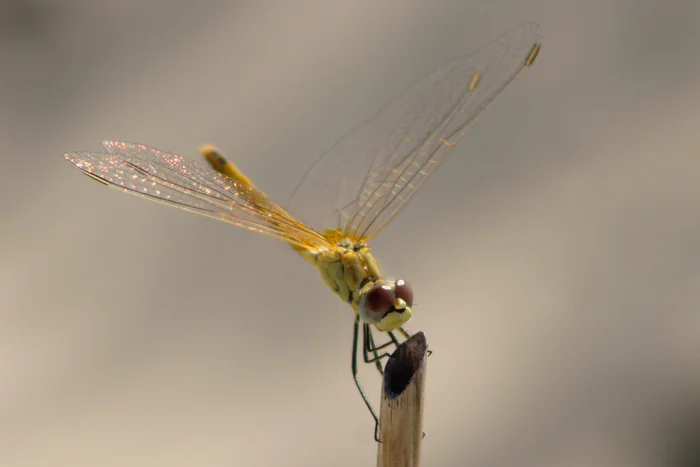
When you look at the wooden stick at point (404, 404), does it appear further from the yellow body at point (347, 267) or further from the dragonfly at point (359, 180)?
the yellow body at point (347, 267)

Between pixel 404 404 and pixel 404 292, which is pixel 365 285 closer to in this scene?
pixel 404 292

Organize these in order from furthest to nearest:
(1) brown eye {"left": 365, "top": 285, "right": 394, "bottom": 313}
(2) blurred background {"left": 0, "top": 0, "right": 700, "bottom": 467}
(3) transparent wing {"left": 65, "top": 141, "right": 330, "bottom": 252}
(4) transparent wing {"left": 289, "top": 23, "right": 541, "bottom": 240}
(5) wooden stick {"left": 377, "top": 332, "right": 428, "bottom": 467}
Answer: (2) blurred background {"left": 0, "top": 0, "right": 700, "bottom": 467}, (4) transparent wing {"left": 289, "top": 23, "right": 541, "bottom": 240}, (3) transparent wing {"left": 65, "top": 141, "right": 330, "bottom": 252}, (1) brown eye {"left": 365, "top": 285, "right": 394, "bottom": 313}, (5) wooden stick {"left": 377, "top": 332, "right": 428, "bottom": 467}

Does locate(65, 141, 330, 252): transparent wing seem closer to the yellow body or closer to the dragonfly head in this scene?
the yellow body

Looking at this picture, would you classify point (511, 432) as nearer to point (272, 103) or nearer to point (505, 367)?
point (505, 367)

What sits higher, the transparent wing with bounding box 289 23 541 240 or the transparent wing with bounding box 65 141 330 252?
the transparent wing with bounding box 289 23 541 240

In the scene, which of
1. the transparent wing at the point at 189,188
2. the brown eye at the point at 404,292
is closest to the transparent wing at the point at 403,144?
the transparent wing at the point at 189,188

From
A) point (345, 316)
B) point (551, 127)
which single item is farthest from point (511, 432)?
point (551, 127)

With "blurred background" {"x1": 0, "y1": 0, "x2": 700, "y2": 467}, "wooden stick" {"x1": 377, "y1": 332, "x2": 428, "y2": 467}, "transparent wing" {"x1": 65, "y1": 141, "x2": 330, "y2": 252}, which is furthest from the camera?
"blurred background" {"x1": 0, "y1": 0, "x2": 700, "y2": 467}

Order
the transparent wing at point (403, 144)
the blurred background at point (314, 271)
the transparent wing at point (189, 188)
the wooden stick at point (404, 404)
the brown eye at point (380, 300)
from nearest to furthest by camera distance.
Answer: the wooden stick at point (404, 404) → the brown eye at point (380, 300) → the transparent wing at point (189, 188) → the transparent wing at point (403, 144) → the blurred background at point (314, 271)

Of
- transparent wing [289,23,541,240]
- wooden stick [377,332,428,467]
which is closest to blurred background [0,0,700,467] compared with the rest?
transparent wing [289,23,541,240]
